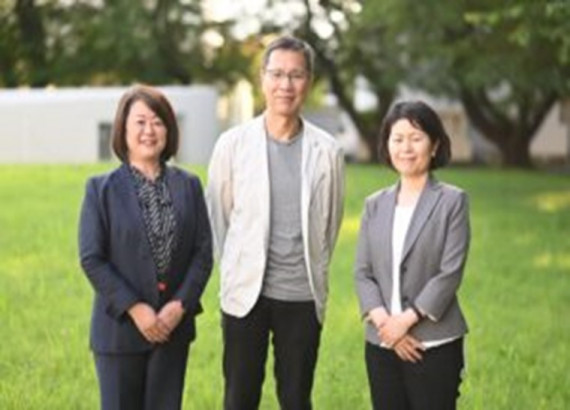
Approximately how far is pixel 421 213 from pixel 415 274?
247mm

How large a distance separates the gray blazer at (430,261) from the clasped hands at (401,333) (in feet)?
0.13

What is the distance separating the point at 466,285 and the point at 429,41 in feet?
58.7

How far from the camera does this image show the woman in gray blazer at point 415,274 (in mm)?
4023

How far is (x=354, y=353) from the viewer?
728cm

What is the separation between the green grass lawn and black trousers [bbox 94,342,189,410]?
5.58 ft

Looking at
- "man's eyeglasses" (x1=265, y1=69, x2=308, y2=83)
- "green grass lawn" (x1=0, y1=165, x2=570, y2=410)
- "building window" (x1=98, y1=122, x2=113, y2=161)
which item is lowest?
"green grass lawn" (x1=0, y1=165, x2=570, y2=410)

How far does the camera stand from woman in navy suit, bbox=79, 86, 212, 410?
4.08m

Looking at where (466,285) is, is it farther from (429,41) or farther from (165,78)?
(165,78)

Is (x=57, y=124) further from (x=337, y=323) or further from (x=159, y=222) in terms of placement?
(x=159, y=222)

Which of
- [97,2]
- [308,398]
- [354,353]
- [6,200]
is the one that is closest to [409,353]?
[308,398]

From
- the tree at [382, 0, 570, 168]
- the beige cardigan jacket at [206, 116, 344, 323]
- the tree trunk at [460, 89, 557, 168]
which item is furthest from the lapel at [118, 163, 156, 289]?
the tree trunk at [460, 89, 557, 168]

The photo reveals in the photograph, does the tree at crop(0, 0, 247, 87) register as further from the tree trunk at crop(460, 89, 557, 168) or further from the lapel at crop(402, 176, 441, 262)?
the lapel at crop(402, 176, 441, 262)

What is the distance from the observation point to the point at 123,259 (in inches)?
162

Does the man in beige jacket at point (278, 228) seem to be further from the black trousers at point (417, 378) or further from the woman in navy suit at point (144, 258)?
the black trousers at point (417, 378)
